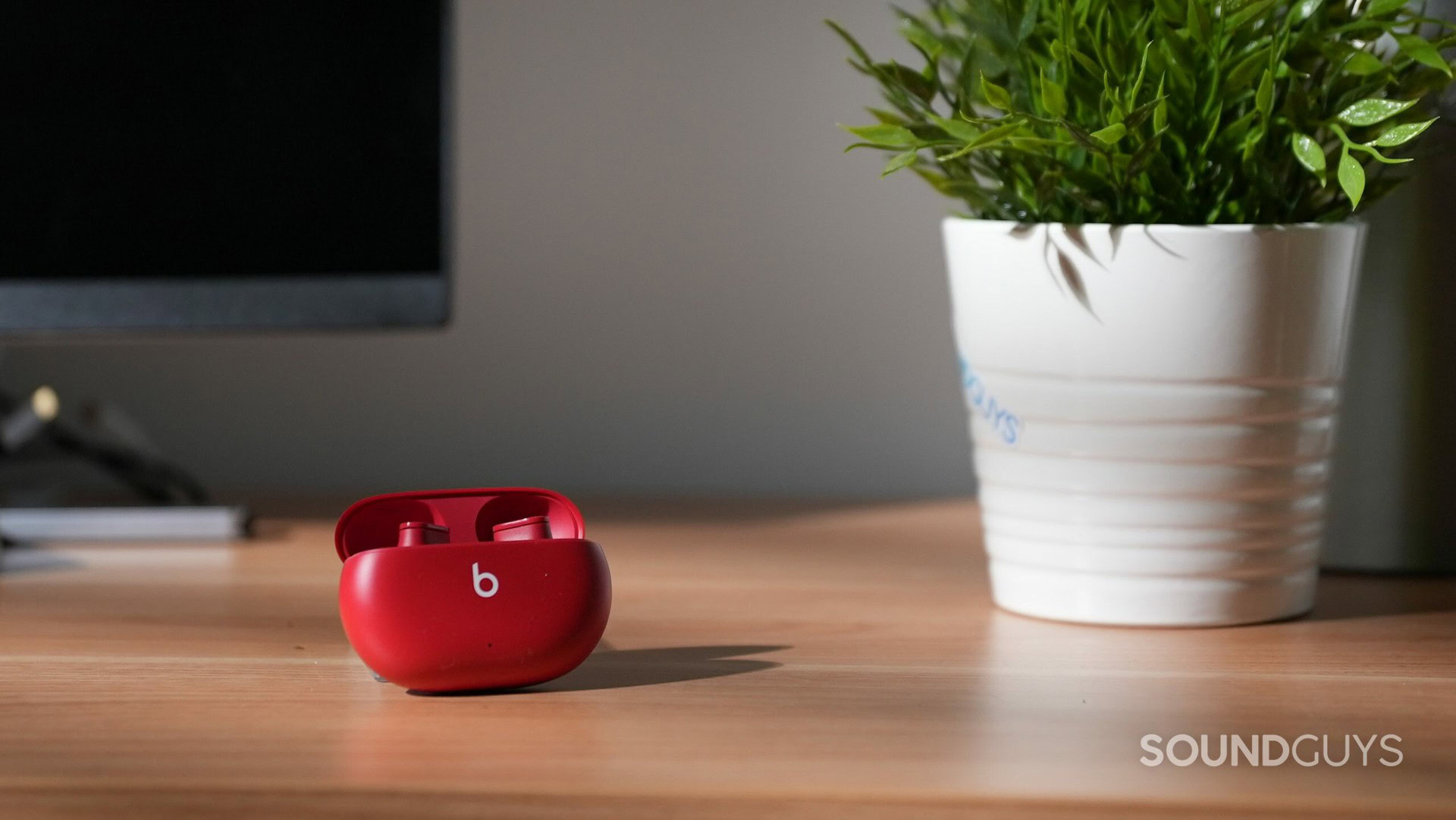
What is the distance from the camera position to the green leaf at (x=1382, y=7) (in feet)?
1.67

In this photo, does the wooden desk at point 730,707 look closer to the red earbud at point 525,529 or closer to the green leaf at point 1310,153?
the red earbud at point 525,529

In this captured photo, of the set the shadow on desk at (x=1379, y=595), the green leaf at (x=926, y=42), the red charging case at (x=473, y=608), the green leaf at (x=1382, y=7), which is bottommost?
the shadow on desk at (x=1379, y=595)

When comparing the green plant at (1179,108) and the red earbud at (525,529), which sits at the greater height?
the green plant at (1179,108)

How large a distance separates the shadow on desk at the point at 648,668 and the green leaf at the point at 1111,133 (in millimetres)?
217

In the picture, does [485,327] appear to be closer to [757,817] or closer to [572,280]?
[572,280]

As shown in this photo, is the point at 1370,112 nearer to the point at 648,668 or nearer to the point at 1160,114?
the point at 1160,114

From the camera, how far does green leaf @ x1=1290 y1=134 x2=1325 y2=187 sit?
50 cm

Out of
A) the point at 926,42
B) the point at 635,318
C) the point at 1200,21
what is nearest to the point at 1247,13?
the point at 1200,21

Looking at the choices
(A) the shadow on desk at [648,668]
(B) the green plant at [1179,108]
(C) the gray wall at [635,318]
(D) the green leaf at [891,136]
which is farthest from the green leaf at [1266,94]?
(C) the gray wall at [635,318]

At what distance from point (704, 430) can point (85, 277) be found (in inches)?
15.8

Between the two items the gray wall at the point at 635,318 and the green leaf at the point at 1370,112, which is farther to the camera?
the gray wall at the point at 635,318

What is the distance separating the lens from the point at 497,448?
3.12 feet

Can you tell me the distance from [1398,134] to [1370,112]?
1cm

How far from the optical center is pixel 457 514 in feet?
1.55
